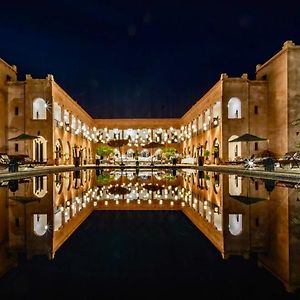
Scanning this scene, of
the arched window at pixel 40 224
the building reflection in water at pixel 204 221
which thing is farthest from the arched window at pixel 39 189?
the arched window at pixel 40 224

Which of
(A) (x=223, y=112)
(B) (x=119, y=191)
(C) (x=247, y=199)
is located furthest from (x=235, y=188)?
(A) (x=223, y=112)

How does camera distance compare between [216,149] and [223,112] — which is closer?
[223,112]

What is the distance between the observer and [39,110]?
37.5 metres

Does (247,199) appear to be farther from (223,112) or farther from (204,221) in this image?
(223,112)

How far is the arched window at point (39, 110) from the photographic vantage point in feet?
118

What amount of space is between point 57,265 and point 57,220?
2.94 meters

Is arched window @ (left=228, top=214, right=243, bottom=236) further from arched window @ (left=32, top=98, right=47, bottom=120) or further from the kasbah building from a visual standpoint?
arched window @ (left=32, top=98, right=47, bottom=120)

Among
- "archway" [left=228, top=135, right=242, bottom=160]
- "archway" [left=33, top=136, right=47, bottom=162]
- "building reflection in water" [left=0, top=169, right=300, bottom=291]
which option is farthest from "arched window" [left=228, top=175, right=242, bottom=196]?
"archway" [left=33, top=136, right=47, bottom=162]

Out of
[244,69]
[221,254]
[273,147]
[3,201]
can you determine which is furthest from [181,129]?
[221,254]

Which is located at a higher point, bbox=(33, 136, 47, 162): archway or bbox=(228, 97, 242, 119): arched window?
bbox=(228, 97, 242, 119): arched window

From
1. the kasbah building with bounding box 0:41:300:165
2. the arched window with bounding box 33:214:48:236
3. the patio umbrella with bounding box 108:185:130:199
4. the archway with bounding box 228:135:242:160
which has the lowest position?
the patio umbrella with bounding box 108:185:130:199

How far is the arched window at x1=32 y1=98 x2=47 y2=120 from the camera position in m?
36.0

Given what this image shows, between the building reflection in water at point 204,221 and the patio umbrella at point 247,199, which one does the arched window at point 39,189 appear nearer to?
the building reflection in water at point 204,221

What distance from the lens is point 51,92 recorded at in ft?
113
